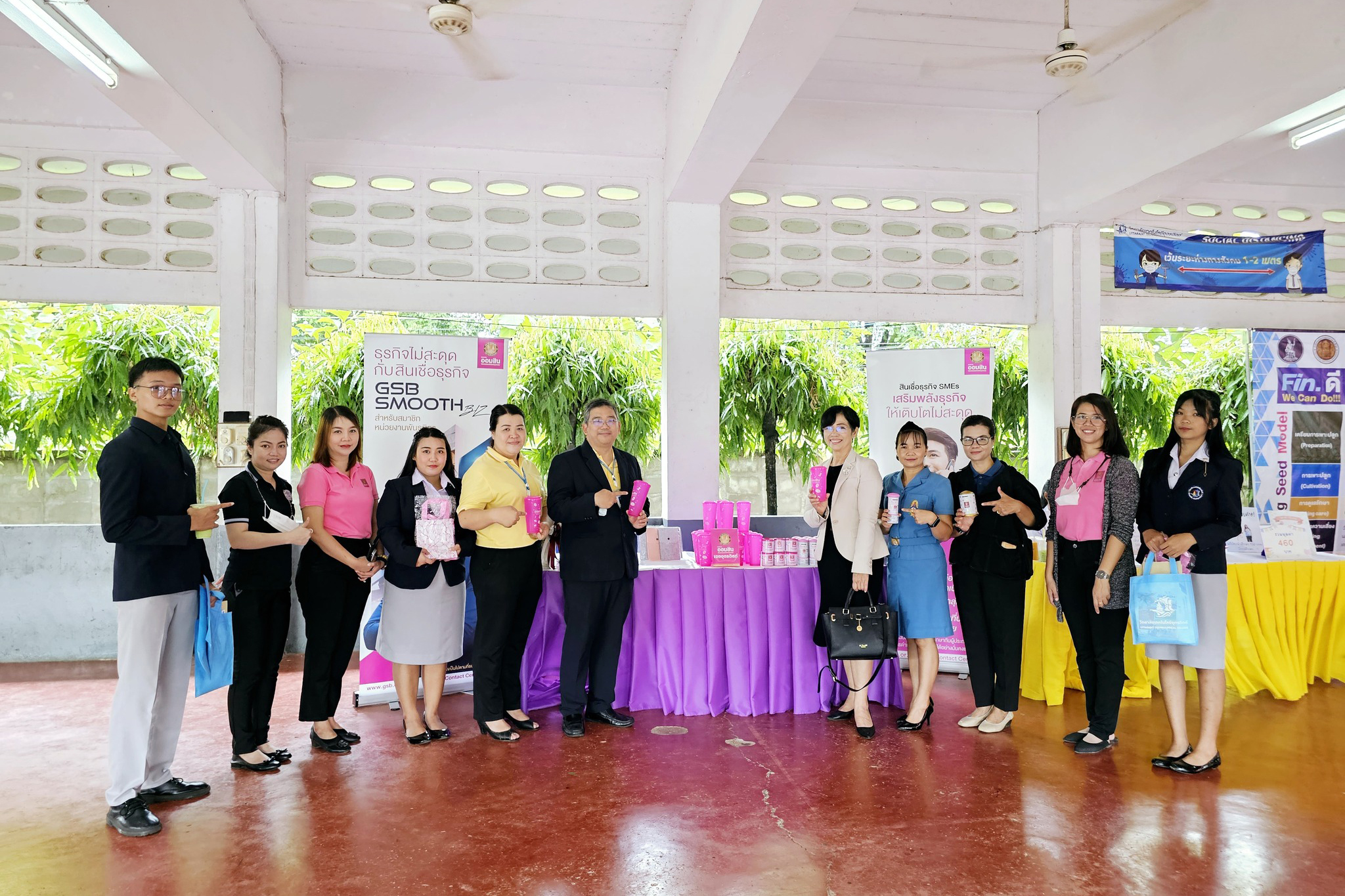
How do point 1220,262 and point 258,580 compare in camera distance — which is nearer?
point 258,580

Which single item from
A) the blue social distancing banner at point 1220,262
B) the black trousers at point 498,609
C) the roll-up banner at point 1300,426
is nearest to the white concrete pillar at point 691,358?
the black trousers at point 498,609

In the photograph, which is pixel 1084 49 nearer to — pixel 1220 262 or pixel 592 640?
pixel 1220 262

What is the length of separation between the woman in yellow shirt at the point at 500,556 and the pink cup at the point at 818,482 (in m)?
1.28

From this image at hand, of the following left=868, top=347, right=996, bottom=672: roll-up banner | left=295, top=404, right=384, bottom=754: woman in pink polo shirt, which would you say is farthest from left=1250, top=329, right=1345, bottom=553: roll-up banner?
left=295, top=404, right=384, bottom=754: woman in pink polo shirt

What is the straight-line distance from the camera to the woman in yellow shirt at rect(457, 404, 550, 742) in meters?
3.88

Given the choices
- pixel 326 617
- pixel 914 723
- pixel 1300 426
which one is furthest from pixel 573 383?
pixel 1300 426

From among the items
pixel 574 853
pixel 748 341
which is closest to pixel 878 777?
pixel 574 853

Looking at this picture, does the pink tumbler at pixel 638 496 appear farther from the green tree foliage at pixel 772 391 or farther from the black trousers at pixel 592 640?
the green tree foliage at pixel 772 391

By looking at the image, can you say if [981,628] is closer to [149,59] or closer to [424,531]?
[424,531]

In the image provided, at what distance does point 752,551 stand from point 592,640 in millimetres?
986

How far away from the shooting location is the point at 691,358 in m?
6.03

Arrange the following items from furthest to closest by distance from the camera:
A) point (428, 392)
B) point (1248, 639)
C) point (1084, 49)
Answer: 1. point (1084, 49)
2. point (428, 392)
3. point (1248, 639)

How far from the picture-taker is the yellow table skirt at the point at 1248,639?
15.6 feet

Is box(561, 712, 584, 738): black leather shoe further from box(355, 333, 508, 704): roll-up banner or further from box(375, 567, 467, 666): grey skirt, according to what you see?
box(355, 333, 508, 704): roll-up banner
